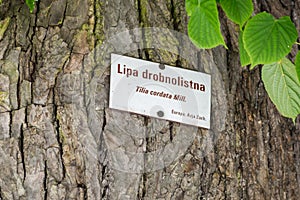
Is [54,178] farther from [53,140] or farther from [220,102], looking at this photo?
[220,102]

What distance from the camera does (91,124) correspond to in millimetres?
1599

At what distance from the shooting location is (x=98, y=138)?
5.24ft

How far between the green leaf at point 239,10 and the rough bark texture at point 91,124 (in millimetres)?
201

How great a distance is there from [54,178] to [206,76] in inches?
19.3

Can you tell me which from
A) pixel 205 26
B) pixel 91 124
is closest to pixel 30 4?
pixel 91 124

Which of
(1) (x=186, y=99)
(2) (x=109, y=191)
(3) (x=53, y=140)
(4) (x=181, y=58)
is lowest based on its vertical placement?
(2) (x=109, y=191)

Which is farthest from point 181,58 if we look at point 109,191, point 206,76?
point 109,191

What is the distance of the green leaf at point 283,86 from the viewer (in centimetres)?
158

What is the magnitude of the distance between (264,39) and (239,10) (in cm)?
13

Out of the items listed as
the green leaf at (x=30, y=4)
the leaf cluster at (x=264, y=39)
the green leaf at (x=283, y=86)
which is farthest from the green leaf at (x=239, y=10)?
the green leaf at (x=30, y=4)

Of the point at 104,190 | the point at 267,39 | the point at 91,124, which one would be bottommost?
the point at 104,190

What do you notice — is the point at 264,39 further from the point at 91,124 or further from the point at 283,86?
the point at 91,124

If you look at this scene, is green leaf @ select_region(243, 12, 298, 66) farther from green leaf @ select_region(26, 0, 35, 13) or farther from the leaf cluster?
green leaf @ select_region(26, 0, 35, 13)

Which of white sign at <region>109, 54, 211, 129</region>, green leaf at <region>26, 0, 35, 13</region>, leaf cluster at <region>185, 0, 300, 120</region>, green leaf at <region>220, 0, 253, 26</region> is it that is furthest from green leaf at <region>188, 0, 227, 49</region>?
green leaf at <region>26, 0, 35, 13</region>
